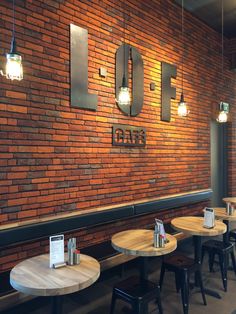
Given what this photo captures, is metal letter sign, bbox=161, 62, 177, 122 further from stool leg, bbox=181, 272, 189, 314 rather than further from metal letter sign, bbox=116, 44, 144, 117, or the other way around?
stool leg, bbox=181, 272, 189, 314

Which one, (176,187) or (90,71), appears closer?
(90,71)

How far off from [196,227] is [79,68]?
237cm

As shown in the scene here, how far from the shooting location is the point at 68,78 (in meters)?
3.36

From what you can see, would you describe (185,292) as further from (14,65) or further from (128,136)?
(14,65)

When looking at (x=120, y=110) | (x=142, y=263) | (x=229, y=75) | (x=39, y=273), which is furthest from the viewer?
(x=229, y=75)

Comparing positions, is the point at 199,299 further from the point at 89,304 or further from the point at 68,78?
the point at 68,78

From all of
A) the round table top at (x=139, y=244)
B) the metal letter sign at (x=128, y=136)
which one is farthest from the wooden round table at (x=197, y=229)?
the metal letter sign at (x=128, y=136)

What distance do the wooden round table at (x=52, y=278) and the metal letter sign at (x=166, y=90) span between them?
3.08 meters

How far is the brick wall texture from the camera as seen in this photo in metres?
2.92

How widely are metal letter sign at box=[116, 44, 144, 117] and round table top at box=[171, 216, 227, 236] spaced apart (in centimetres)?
167

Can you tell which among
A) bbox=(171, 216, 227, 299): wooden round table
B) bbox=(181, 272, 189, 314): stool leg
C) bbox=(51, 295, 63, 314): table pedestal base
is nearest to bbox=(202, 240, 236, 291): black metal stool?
bbox=(171, 216, 227, 299): wooden round table

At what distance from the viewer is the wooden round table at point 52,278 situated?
75.4 inches

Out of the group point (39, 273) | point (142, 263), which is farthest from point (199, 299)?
point (39, 273)

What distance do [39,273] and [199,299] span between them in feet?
6.82
